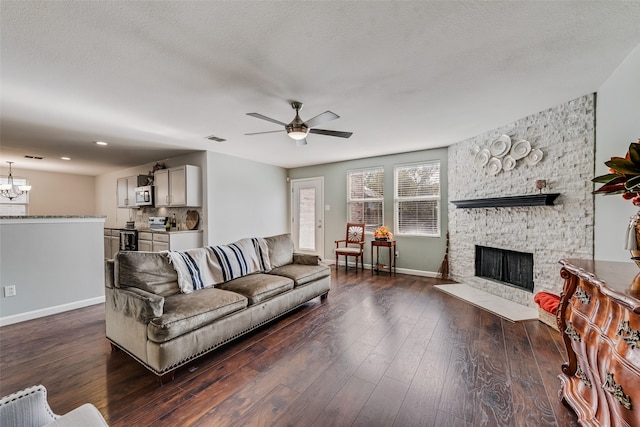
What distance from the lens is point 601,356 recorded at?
4.25 feet

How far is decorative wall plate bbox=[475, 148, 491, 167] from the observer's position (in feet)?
13.0

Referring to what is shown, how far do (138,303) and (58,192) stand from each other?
8.02 m

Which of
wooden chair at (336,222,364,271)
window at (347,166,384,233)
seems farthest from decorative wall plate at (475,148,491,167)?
wooden chair at (336,222,364,271)

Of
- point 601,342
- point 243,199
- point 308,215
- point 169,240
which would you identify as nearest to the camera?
point 601,342

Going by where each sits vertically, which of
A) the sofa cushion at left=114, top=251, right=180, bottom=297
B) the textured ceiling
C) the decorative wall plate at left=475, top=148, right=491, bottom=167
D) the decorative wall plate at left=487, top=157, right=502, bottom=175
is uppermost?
the textured ceiling

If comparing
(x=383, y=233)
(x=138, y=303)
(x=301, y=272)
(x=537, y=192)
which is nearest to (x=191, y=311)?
(x=138, y=303)

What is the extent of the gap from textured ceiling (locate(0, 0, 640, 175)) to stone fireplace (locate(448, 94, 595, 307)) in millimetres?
330

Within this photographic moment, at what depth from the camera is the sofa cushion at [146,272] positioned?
2.32 metres

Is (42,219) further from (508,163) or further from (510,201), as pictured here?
(508,163)

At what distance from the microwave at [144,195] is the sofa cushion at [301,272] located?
375 cm

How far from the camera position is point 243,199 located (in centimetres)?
577

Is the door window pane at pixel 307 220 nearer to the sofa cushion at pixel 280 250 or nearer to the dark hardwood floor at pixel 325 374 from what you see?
the sofa cushion at pixel 280 250

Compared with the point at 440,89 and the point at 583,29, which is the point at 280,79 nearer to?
the point at 440,89

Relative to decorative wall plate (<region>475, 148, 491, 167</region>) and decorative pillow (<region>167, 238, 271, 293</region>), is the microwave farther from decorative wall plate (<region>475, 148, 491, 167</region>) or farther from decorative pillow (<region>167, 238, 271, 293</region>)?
decorative wall plate (<region>475, 148, 491, 167</region>)
